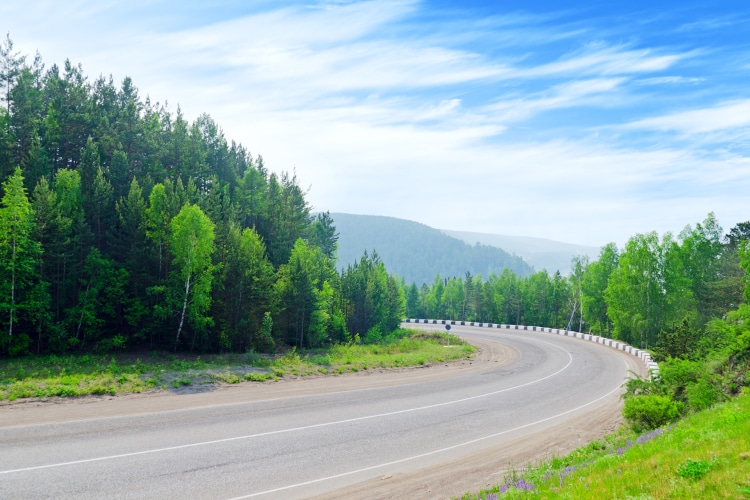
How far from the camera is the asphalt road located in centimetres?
1170

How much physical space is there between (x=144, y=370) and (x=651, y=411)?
2275 centimetres

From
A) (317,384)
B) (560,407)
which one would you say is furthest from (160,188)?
(560,407)

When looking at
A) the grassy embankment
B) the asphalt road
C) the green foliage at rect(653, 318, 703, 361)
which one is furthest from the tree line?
the asphalt road

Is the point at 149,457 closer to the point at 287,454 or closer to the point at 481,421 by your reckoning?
the point at 287,454

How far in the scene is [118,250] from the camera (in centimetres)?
3528

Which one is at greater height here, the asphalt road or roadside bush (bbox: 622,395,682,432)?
roadside bush (bbox: 622,395,682,432)

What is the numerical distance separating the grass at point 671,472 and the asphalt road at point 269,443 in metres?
4.66

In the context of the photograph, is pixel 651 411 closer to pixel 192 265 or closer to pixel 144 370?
pixel 144 370

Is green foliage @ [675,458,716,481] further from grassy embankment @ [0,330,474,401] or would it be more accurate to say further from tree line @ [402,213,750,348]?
tree line @ [402,213,750,348]

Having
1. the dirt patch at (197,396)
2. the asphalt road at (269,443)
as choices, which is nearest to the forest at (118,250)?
the dirt patch at (197,396)

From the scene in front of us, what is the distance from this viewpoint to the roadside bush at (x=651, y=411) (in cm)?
1568

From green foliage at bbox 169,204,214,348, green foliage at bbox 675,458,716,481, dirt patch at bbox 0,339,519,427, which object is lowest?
dirt patch at bbox 0,339,519,427

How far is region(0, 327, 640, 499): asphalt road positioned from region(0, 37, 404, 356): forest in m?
17.8

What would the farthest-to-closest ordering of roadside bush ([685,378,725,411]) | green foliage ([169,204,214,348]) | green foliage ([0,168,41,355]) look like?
1. green foliage ([169,204,214,348])
2. green foliage ([0,168,41,355])
3. roadside bush ([685,378,725,411])
